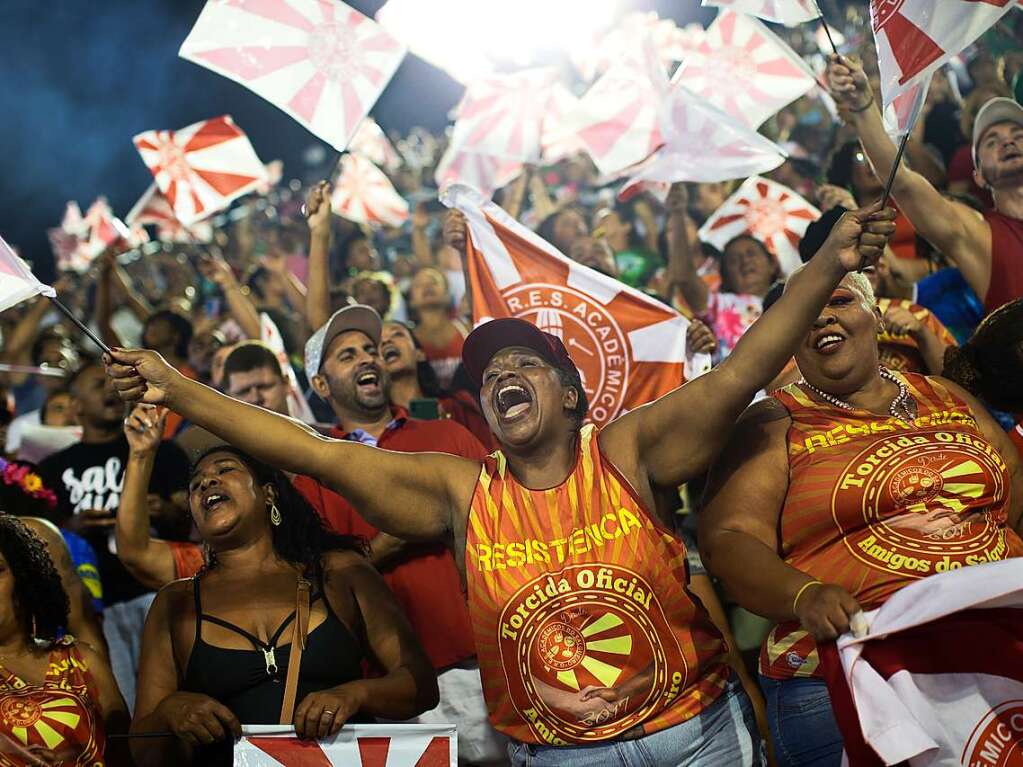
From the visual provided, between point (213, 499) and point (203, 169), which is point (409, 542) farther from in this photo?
point (203, 169)

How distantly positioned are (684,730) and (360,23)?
13.8 feet

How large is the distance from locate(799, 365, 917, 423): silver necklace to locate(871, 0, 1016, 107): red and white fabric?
81 centimetres

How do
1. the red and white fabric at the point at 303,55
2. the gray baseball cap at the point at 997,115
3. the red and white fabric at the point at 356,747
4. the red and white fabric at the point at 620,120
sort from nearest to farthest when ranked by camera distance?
the red and white fabric at the point at 356,747 → the gray baseball cap at the point at 997,115 → the red and white fabric at the point at 303,55 → the red and white fabric at the point at 620,120

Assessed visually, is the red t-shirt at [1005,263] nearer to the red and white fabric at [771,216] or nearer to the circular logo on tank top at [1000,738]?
the circular logo on tank top at [1000,738]

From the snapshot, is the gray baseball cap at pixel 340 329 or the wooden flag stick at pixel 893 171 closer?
the wooden flag stick at pixel 893 171

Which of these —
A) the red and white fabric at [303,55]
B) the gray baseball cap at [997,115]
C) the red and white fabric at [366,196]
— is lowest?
the gray baseball cap at [997,115]

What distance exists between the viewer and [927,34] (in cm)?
356

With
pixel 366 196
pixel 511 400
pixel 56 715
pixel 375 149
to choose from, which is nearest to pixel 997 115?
pixel 511 400

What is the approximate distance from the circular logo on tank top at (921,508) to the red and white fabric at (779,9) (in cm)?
236

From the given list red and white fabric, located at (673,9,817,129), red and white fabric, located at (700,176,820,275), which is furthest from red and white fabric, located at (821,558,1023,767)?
red and white fabric, located at (673,9,817,129)

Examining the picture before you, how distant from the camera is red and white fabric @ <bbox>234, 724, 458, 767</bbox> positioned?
11.3 feet

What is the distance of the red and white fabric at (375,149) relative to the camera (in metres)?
12.3

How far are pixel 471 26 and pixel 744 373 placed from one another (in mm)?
5986

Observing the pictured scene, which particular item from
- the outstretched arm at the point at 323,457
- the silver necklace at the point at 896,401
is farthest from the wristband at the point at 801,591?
the outstretched arm at the point at 323,457
